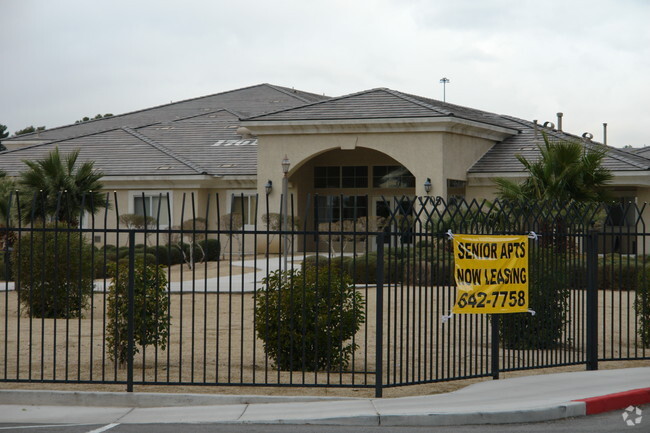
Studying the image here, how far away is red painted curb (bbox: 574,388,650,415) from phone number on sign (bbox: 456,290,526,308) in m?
1.80

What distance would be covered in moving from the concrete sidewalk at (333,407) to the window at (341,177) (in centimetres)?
2599

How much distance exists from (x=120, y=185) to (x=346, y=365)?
26294 mm

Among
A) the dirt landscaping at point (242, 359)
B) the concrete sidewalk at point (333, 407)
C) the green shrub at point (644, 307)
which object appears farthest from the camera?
the green shrub at point (644, 307)

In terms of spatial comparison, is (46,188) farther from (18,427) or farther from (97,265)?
(18,427)

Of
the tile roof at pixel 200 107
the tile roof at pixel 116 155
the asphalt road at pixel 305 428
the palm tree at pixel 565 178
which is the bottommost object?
the asphalt road at pixel 305 428

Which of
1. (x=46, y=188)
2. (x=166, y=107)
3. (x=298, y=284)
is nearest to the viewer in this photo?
(x=298, y=284)

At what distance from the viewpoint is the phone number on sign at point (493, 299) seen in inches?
447

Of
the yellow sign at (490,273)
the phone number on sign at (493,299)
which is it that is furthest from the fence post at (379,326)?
the phone number on sign at (493,299)

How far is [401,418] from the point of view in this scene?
931 cm

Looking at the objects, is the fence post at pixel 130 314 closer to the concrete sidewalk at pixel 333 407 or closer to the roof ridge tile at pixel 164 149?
the concrete sidewalk at pixel 333 407

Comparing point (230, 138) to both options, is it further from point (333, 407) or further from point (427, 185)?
point (333, 407)

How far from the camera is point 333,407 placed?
9.84 metres

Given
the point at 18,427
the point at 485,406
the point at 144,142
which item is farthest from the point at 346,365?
the point at 144,142

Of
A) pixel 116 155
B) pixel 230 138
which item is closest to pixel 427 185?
pixel 230 138
